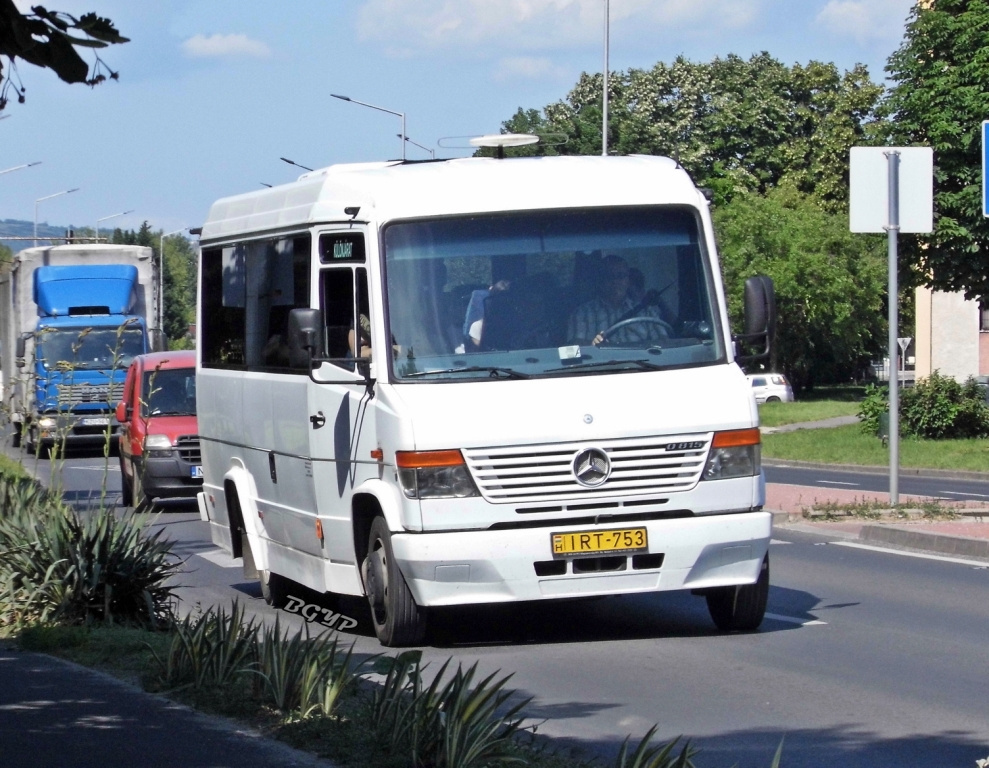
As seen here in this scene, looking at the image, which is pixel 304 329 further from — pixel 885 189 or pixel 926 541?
pixel 885 189

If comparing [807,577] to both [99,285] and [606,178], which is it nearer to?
[606,178]

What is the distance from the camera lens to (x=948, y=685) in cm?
858

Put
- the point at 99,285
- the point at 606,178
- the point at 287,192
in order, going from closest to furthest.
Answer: the point at 606,178
the point at 287,192
the point at 99,285

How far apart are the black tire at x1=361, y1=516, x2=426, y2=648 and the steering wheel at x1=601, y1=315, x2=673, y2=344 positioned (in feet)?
5.54

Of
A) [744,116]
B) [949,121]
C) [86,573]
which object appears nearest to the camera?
[86,573]

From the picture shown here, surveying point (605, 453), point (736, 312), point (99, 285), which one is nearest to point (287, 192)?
point (605, 453)

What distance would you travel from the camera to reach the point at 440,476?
9516 mm

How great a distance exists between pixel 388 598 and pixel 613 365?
1859 mm

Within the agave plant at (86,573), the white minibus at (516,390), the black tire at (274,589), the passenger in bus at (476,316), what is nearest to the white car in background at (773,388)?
the black tire at (274,589)

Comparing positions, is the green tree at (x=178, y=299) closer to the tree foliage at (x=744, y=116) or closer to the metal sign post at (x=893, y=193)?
the tree foliage at (x=744, y=116)

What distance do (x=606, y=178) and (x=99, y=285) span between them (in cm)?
2655

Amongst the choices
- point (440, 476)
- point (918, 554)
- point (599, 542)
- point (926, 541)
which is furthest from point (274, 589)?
point (926, 541)

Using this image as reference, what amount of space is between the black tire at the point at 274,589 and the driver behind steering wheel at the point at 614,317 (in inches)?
139

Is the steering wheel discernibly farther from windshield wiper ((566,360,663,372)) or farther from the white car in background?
the white car in background
